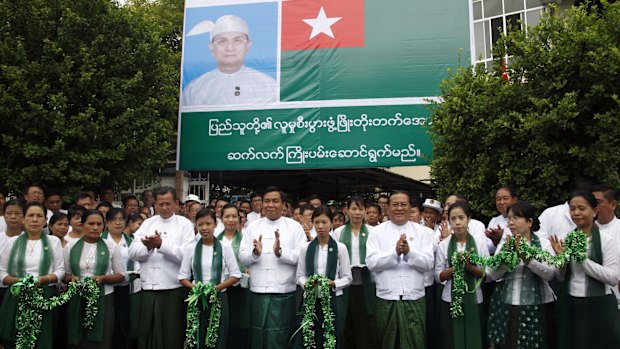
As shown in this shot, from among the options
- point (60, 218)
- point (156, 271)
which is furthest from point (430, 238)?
point (60, 218)

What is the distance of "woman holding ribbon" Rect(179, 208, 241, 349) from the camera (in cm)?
433

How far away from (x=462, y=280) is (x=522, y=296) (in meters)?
0.45

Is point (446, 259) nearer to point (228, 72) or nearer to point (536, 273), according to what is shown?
point (536, 273)

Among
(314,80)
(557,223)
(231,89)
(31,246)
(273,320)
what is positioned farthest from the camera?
(231,89)

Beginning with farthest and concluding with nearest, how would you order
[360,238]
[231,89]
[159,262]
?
[231,89], [360,238], [159,262]

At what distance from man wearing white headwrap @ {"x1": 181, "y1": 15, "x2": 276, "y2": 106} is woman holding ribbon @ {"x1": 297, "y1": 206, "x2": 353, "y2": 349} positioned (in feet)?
21.8

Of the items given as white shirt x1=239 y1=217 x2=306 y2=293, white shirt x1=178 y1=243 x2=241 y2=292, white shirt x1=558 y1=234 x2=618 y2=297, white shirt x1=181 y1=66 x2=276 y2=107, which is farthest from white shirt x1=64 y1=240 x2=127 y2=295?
white shirt x1=181 y1=66 x2=276 y2=107

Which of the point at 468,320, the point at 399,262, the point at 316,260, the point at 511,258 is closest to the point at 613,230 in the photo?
the point at 511,258

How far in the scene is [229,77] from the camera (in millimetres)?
10844

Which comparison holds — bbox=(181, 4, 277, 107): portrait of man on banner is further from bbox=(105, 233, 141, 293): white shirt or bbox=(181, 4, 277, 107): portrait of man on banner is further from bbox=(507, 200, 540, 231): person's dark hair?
bbox=(507, 200, 540, 231): person's dark hair

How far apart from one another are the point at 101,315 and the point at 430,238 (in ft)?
9.23

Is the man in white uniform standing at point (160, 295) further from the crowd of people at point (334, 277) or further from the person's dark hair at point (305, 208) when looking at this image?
the person's dark hair at point (305, 208)

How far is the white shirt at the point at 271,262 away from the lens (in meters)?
4.30

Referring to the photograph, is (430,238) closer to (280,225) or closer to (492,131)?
(280,225)
